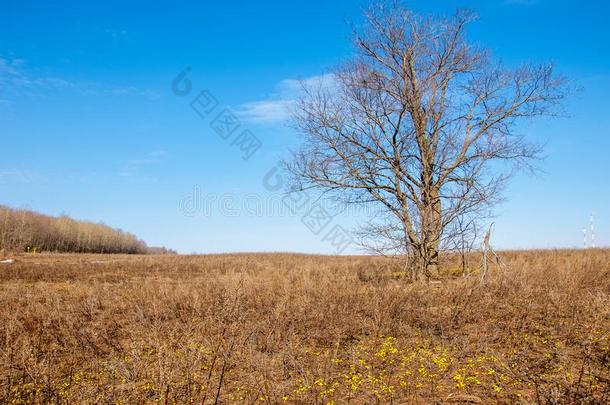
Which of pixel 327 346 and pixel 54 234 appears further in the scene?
pixel 54 234

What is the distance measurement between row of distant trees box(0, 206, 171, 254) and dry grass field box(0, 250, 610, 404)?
47316 mm

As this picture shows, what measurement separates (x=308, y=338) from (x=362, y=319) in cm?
108

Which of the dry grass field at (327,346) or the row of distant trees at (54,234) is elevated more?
the row of distant trees at (54,234)

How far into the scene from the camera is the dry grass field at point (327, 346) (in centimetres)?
414

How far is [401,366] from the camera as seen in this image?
15.7 ft

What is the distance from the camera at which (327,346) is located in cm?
572

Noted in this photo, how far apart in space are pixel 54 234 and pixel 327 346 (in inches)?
2878

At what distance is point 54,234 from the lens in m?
66.2

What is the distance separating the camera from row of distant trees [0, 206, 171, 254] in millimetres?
51281

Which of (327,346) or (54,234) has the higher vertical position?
(54,234)

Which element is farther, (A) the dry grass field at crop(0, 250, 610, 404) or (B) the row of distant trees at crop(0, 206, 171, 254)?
(B) the row of distant trees at crop(0, 206, 171, 254)

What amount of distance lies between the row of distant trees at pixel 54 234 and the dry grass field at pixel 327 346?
4732cm

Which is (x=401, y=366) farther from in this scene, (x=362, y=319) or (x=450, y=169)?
(x=450, y=169)

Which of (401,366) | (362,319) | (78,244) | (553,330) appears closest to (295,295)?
(362,319)
